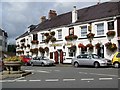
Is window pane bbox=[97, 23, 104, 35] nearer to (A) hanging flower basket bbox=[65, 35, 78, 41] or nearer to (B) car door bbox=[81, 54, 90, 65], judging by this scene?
(A) hanging flower basket bbox=[65, 35, 78, 41]

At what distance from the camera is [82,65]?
34.4m

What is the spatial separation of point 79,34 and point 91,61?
971 centimetres

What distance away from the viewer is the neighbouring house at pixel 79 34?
36831 mm

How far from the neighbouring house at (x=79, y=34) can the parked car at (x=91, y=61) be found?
3.74m

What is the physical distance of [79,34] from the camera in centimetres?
4219

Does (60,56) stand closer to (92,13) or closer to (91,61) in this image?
(92,13)

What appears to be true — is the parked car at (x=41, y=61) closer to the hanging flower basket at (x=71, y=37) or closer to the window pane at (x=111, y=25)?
the hanging flower basket at (x=71, y=37)

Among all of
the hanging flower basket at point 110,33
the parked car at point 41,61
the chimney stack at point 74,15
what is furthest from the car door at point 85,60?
the chimney stack at point 74,15

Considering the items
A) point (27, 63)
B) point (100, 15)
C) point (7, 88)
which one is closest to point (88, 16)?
point (100, 15)

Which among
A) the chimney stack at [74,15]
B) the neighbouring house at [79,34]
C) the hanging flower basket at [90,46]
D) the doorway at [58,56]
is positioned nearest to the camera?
the neighbouring house at [79,34]

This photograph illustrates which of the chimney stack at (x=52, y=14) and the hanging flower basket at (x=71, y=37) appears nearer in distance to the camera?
the hanging flower basket at (x=71, y=37)

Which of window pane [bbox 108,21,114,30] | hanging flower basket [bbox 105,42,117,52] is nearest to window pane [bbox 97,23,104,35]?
window pane [bbox 108,21,114,30]

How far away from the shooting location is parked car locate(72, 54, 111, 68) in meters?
32.2

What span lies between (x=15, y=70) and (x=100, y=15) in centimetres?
2011
